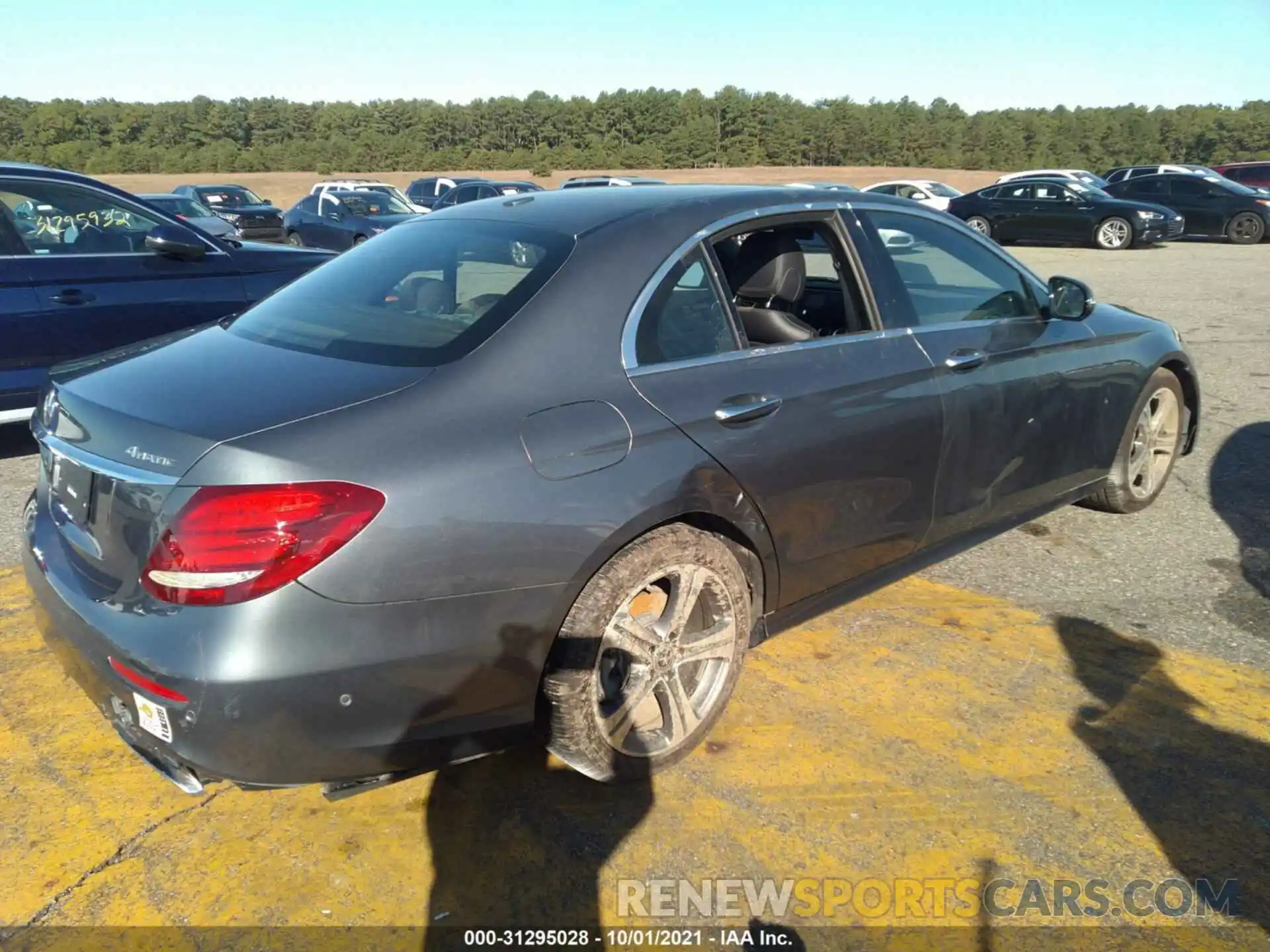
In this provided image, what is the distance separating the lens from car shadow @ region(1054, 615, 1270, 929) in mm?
2469

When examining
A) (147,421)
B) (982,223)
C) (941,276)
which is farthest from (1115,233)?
(147,421)

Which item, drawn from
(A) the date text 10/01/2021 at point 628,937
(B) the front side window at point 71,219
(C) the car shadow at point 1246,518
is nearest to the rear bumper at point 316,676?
(A) the date text 10/01/2021 at point 628,937

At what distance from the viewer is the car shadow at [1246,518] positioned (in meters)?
3.90

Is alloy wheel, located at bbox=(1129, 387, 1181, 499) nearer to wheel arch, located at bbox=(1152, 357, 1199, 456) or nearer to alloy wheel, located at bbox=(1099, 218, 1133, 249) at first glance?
wheel arch, located at bbox=(1152, 357, 1199, 456)

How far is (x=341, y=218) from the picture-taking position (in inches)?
755

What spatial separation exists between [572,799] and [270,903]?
0.82 meters

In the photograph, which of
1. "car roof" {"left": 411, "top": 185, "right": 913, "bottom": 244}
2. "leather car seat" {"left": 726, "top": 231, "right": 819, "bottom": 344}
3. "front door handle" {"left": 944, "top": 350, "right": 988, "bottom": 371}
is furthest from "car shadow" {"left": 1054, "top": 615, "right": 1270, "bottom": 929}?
"car roof" {"left": 411, "top": 185, "right": 913, "bottom": 244}

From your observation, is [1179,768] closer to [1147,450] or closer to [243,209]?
[1147,450]

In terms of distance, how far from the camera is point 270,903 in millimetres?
2336

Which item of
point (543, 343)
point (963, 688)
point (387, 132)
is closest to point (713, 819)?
point (963, 688)

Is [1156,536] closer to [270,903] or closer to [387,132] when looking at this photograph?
[270,903]

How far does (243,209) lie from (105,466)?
22649 millimetres

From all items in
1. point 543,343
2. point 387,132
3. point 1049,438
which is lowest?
point 1049,438

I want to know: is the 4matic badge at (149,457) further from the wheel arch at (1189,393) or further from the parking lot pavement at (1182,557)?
the wheel arch at (1189,393)
